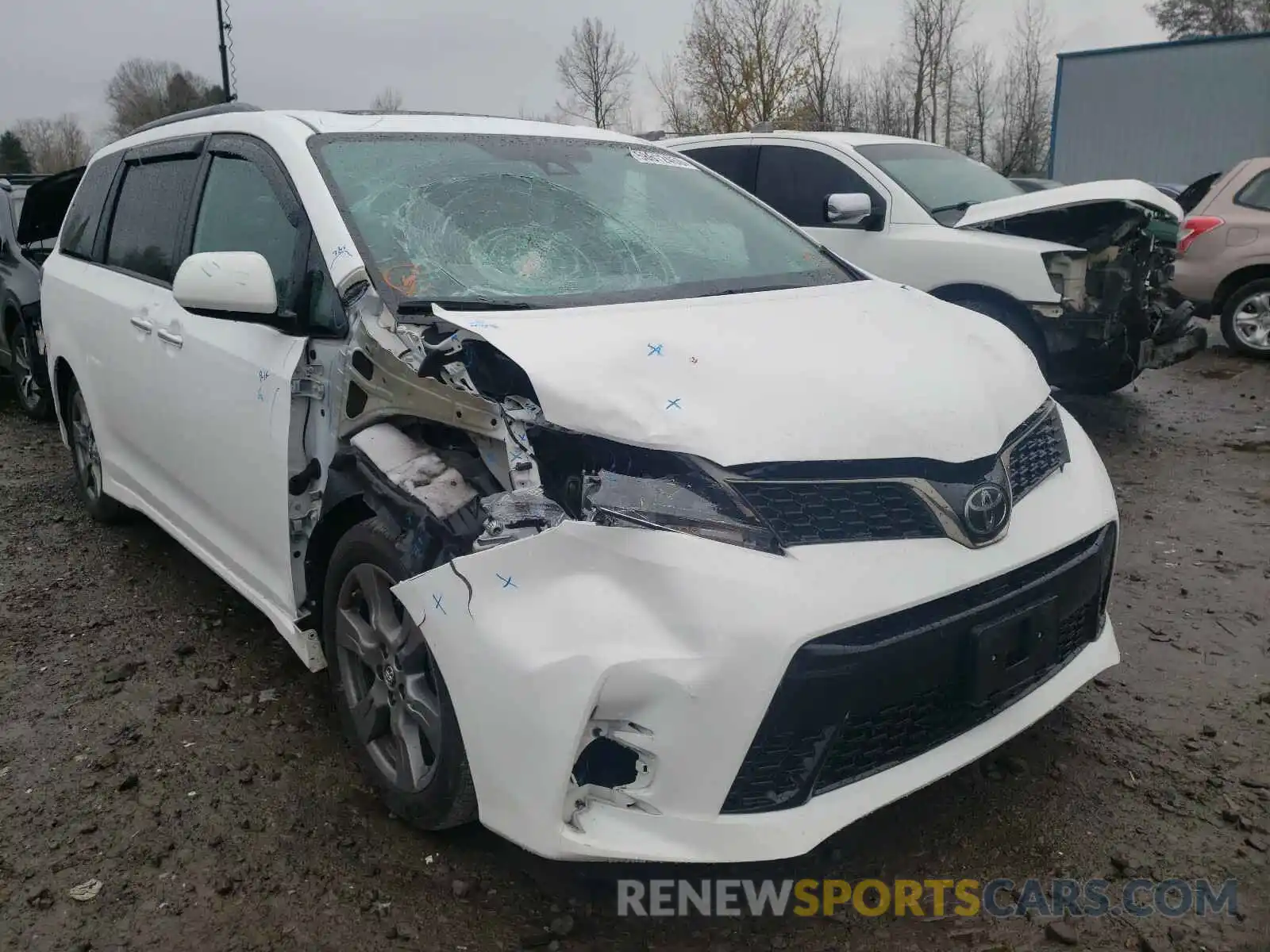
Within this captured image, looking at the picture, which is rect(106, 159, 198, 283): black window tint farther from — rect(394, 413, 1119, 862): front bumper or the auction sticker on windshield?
rect(394, 413, 1119, 862): front bumper

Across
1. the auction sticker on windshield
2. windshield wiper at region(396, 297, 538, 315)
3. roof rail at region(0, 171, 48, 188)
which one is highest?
the auction sticker on windshield

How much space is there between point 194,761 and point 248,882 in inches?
25.0

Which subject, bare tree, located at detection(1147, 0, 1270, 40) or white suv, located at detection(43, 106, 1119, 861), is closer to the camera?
white suv, located at detection(43, 106, 1119, 861)

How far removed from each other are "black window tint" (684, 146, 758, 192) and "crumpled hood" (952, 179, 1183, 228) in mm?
1744

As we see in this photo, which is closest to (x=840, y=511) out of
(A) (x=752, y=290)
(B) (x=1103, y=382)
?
(A) (x=752, y=290)

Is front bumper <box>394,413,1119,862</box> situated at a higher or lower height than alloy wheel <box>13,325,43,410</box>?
higher

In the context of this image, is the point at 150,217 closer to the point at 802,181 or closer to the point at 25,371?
the point at 802,181

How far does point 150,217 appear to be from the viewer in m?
3.82

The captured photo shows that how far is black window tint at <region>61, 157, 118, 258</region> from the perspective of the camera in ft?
14.3

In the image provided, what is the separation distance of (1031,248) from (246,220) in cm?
433

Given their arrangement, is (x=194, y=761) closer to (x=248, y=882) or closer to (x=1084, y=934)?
(x=248, y=882)

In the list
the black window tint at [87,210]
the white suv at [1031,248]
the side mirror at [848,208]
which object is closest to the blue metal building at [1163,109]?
the white suv at [1031,248]

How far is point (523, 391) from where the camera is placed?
2156mm

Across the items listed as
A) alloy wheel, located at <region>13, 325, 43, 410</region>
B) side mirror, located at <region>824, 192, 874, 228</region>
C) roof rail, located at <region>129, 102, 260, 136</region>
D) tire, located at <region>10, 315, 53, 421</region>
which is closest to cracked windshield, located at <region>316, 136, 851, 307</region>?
roof rail, located at <region>129, 102, 260, 136</region>
